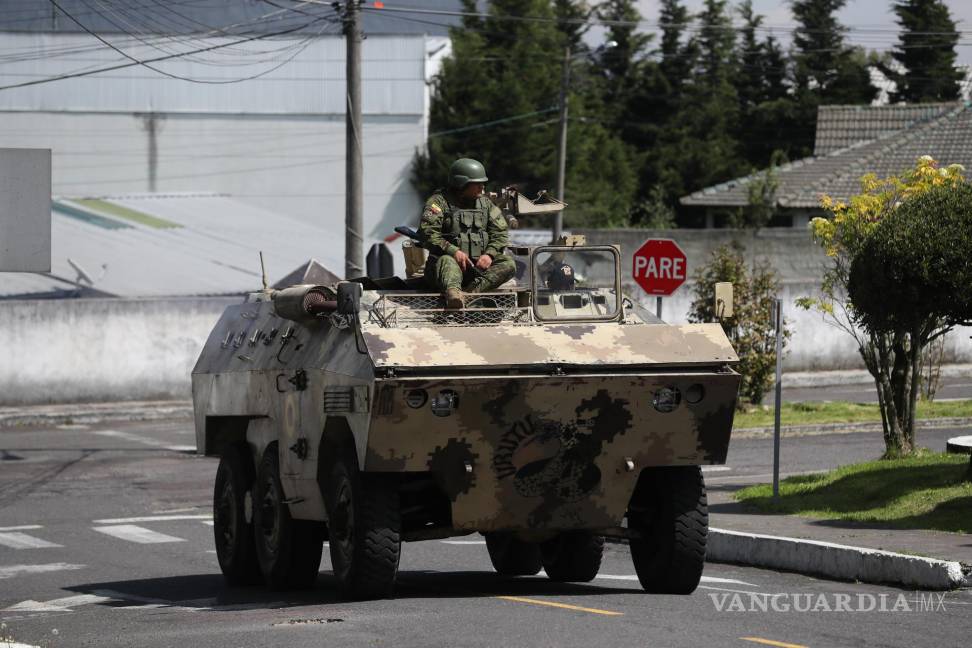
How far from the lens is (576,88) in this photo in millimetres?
74312

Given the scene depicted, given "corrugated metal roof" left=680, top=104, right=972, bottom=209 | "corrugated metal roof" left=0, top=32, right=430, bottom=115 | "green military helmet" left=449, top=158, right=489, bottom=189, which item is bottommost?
"green military helmet" left=449, top=158, right=489, bottom=189

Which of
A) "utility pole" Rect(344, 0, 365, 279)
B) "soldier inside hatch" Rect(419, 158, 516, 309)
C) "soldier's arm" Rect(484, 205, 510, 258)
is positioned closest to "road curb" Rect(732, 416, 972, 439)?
"utility pole" Rect(344, 0, 365, 279)

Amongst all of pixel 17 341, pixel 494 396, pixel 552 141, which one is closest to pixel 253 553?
pixel 494 396

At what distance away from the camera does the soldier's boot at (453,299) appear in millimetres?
11492

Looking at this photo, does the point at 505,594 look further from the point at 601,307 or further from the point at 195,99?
the point at 195,99

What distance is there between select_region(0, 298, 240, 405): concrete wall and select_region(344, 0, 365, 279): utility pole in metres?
7.02

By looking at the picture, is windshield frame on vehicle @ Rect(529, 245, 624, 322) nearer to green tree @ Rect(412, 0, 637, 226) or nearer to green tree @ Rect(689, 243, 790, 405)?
green tree @ Rect(689, 243, 790, 405)

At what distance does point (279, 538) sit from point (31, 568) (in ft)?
11.0

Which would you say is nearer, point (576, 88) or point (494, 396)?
point (494, 396)

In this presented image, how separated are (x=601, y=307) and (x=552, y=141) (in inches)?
2051

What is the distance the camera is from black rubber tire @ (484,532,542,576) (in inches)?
532

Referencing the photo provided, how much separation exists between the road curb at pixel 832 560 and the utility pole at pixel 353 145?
41.7 feet

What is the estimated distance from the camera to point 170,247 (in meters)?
41.4

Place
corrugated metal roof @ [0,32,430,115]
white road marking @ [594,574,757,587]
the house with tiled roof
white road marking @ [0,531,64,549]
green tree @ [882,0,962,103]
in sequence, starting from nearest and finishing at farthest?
1. white road marking @ [594,574,757,587]
2. white road marking @ [0,531,64,549]
3. the house with tiled roof
4. corrugated metal roof @ [0,32,430,115]
5. green tree @ [882,0,962,103]
